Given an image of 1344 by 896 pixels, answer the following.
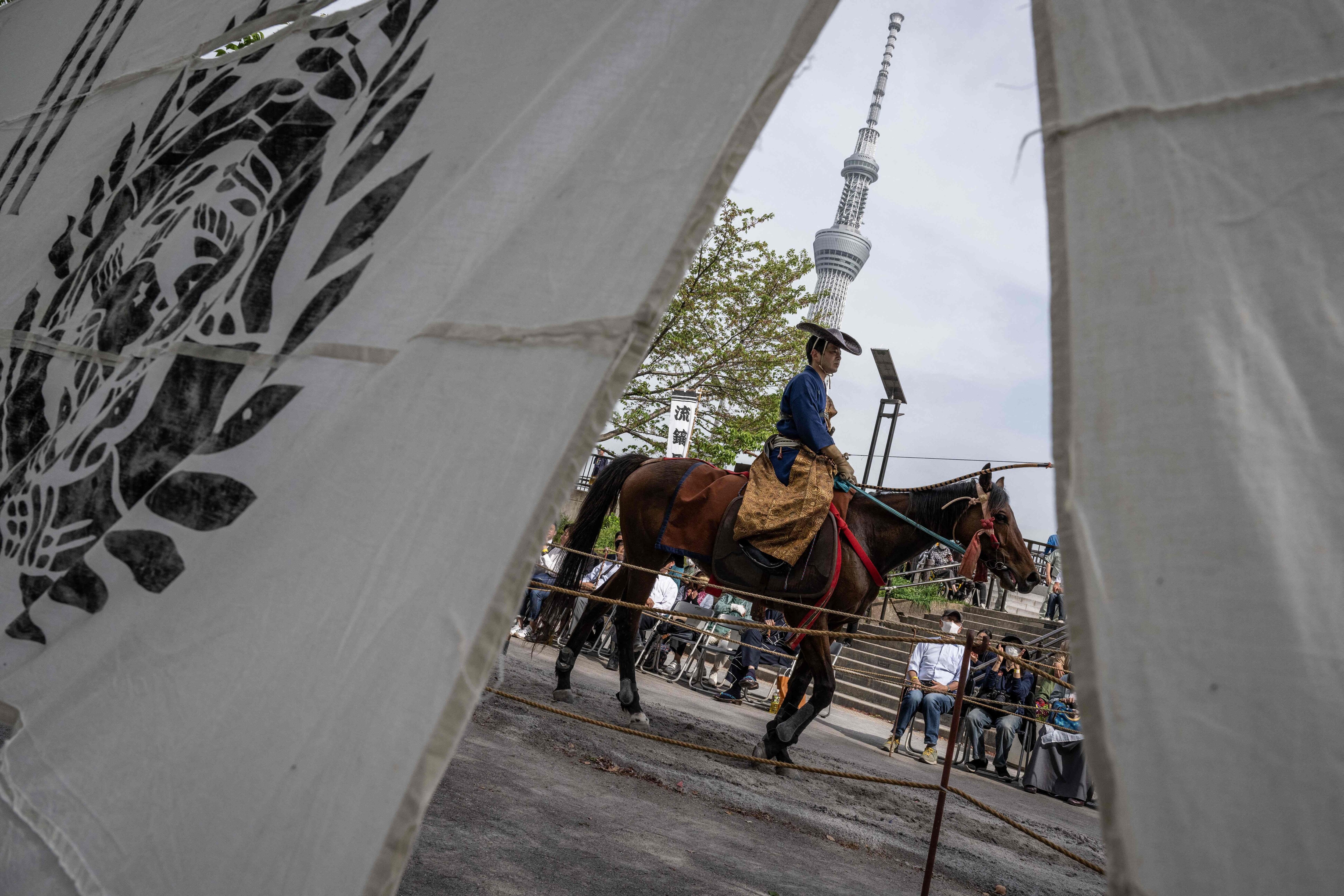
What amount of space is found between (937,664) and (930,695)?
1.21ft

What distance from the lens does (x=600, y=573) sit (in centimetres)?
975

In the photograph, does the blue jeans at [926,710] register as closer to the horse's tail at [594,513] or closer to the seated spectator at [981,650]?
the seated spectator at [981,650]

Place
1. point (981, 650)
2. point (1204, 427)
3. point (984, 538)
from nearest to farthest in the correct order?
point (1204, 427) → point (981, 650) → point (984, 538)

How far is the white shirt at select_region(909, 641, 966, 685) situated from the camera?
29.8ft

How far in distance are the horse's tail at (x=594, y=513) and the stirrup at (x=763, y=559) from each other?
123 centimetres

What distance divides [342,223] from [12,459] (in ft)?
3.43

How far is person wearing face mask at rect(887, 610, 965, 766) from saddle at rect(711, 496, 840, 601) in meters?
4.00

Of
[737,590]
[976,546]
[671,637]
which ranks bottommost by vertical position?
[671,637]

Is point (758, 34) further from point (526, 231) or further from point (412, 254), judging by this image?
point (412, 254)

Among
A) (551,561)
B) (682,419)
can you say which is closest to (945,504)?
(551,561)

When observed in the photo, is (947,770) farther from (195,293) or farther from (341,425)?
(195,293)

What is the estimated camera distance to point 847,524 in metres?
5.62

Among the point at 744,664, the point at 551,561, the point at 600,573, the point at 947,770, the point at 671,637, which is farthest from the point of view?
the point at 671,637

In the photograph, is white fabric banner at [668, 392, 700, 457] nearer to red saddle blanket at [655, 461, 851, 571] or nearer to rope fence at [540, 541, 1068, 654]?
rope fence at [540, 541, 1068, 654]
